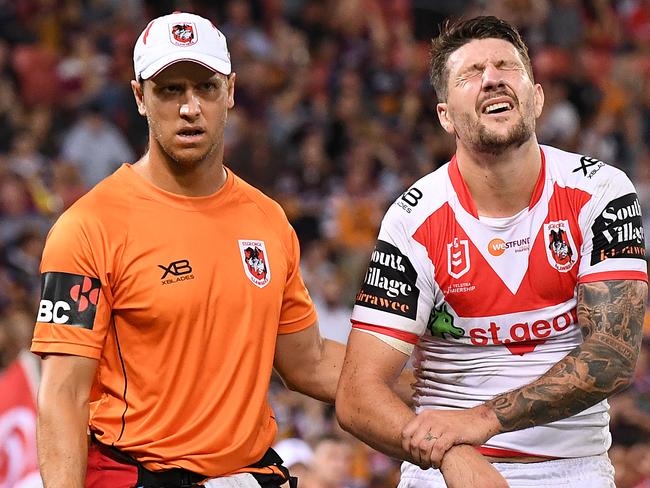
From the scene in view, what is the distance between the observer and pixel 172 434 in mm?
4352

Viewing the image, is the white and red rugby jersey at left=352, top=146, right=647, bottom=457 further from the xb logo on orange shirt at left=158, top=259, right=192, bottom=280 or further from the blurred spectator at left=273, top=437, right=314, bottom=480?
the blurred spectator at left=273, top=437, right=314, bottom=480

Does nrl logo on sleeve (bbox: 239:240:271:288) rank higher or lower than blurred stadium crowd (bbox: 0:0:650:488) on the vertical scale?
lower

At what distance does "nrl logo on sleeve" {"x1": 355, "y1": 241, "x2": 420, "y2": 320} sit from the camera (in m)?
4.52

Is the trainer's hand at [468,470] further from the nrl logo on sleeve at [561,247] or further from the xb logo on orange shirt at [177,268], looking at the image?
the xb logo on orange shirt at [177,268]

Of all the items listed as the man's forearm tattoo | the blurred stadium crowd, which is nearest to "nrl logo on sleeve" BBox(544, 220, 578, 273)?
the man's forearm tattoo

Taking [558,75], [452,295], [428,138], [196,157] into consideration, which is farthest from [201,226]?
[558,75]

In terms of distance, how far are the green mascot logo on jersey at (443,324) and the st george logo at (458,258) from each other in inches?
5.7

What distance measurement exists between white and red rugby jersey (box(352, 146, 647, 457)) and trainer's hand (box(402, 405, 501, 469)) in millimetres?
274

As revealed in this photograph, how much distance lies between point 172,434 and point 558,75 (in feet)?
33.9

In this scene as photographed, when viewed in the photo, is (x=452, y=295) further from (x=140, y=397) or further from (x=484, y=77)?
(x=140, y=397)

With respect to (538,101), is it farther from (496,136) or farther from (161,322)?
(161,322)

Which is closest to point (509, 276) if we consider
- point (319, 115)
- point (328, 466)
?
point (328, 466)

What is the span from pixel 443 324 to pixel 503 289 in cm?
26

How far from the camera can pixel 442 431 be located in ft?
13.7
